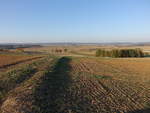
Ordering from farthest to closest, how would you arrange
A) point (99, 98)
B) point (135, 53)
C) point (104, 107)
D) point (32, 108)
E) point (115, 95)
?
1. point (135, 53)
2. point (115, 95)
3. point (99, 98)
4. point (104, 107)
5. point (32, 108)

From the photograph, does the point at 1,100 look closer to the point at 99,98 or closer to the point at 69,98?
the point at 69,98

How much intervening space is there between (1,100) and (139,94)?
9605 millimetres

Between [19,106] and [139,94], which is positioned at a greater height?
[19,106]

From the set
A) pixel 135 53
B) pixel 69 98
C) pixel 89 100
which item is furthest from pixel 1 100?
pixel 135 53

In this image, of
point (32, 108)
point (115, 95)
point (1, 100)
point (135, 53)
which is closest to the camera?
point (32, 108)

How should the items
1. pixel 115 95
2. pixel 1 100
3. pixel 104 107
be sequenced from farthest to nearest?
pixel 115 95
pixel 1 100
pixel 104 107

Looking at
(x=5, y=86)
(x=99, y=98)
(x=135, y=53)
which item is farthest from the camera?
(x=135, y=53)

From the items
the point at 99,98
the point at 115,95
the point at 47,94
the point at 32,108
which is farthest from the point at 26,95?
the point at 115,95

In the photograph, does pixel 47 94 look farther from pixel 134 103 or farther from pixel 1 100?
pixel 134 103

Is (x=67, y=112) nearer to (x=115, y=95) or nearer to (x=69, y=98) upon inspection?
(x=69, y=98)

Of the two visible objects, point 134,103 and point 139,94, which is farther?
point 139,94

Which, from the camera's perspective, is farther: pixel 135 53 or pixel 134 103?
pixel 135 53

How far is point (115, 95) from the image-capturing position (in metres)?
11.1

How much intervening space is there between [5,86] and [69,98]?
583cm
